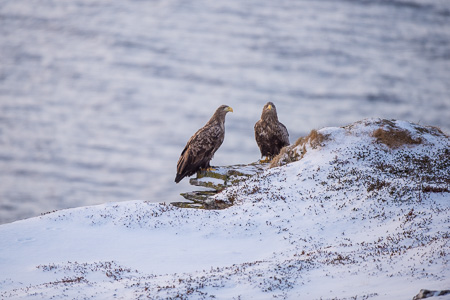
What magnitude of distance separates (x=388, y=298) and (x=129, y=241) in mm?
10887

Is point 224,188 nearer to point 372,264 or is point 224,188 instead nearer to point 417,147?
point 417,147

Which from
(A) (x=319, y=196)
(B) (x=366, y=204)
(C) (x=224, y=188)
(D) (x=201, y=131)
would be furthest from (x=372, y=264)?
(D) (x=201, y=131)

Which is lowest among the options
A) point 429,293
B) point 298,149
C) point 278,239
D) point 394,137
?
point 278,239

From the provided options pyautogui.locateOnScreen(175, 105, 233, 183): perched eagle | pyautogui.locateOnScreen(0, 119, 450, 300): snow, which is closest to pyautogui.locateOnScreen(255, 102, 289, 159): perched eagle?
pyautogui.locateOnScreen(0, 119, 450, 300): snow

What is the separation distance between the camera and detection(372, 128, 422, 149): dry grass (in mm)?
25922

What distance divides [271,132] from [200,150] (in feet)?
14.1

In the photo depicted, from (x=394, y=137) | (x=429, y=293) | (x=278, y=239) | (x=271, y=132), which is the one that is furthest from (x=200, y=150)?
(x=429, y=293)

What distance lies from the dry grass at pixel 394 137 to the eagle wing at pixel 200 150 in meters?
7.71

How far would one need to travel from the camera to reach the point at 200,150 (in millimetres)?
27078

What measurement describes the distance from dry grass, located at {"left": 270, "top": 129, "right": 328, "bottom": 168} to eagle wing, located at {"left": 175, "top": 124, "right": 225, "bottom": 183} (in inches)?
127

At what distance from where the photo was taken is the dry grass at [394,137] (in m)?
25.9

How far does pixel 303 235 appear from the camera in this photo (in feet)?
63.7

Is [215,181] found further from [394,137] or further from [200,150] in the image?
[394,137]

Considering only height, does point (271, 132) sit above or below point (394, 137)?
below
